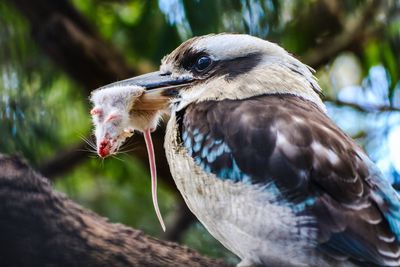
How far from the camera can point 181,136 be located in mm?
3254

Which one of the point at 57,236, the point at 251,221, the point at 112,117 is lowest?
the point at 251,221

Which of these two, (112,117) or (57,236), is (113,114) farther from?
(57,236)

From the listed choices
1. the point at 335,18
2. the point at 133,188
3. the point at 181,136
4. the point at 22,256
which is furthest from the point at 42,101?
the point at 22,256

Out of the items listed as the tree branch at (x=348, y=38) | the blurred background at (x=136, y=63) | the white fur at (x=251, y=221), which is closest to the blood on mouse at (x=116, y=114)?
the white fur at (x=251, y=221)

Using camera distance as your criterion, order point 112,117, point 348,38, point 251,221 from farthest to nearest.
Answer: point 348,38 → point 112,117 → point 251,221

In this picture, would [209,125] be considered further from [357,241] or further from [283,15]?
[283,15]

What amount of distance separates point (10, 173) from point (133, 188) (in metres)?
3.14

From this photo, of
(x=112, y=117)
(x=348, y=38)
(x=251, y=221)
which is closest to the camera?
(x=251, y=221)

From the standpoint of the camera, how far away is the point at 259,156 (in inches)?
118

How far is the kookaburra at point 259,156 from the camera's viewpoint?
9.34ft

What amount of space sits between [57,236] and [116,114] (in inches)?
26.1

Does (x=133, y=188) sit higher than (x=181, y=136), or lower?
lower

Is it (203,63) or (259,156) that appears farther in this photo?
(203,63)

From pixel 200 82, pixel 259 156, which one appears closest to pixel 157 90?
pixel 200 82
